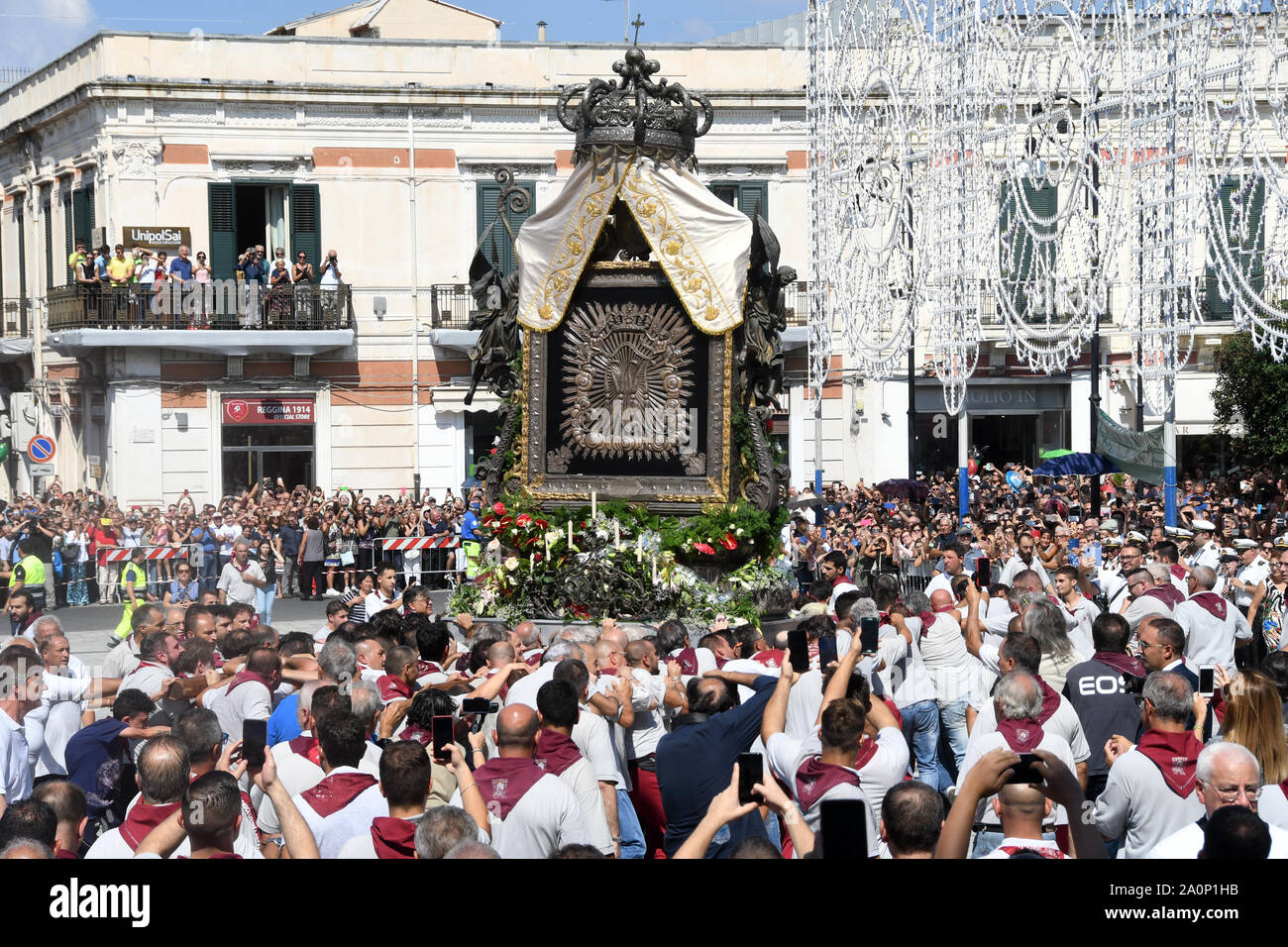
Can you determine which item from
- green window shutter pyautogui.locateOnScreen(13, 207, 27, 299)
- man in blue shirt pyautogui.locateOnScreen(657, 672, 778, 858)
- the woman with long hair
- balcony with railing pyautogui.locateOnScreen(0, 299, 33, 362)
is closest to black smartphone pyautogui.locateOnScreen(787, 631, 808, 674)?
man in blue shirt pyautogui.locateOnScreen(657, 672, 778, 858)

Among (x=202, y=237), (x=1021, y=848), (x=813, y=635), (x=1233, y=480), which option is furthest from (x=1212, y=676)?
(x=202, y=237)

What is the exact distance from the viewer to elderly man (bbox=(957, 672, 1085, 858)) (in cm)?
718

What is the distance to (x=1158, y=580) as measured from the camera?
1218 centimetres

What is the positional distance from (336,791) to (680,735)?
1510 millimetres

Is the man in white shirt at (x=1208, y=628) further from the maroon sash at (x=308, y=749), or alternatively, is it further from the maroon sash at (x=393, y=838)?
the maroon sash at (x=393, y=838)

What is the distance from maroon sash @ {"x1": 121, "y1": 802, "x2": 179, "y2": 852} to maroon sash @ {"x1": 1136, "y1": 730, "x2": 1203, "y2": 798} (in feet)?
12.3

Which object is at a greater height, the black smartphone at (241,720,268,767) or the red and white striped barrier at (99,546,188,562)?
the black smartphone at (241,720,268,767)

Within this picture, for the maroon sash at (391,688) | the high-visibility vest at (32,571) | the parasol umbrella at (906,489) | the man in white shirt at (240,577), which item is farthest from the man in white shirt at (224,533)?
the maroon sash at (391,688)

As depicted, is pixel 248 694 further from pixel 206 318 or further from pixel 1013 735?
pixel 206 318

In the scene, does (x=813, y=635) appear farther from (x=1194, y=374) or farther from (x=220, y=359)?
(x=1194, y=374)

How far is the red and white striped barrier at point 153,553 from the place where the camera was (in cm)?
2047

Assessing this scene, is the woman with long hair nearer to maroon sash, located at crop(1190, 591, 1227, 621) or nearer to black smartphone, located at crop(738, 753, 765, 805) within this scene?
black smartphone, located at crop(738, 753, 765, 805)

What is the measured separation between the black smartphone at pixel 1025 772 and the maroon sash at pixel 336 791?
2.50 metres

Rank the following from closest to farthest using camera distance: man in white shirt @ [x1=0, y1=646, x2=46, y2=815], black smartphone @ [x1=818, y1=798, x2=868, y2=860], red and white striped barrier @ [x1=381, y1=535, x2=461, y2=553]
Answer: black smartphone @ [x1=818, y1=798, x2=868, y2=860]
man in white shirt @ [x1=0, y1=646, x2=46, y2=815]
red and white striped barrier @ [x1=381, y1=535, x2=461, y2=553]
